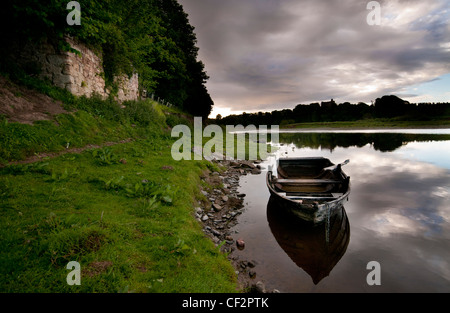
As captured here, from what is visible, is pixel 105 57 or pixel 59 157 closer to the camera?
pixel 59 157

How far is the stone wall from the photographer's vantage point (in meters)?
11.5

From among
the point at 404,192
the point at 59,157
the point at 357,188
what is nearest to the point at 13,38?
the point at 59,157

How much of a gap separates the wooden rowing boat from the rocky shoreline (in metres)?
2.36

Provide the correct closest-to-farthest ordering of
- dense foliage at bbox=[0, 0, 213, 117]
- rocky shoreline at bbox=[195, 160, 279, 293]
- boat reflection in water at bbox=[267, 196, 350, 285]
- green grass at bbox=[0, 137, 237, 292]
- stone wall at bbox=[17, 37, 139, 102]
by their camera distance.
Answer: green grass at bbox=[0, 137, 237, 292] → rocky shoreline at bbox=[195, 160, 279, 293] → boat reflection in water at bbox=[267, 196, 350, 285] → dense foliage at bbox=[0, 0, 213, 117] → stone wall at bbox=[17, 37, 139, 102]

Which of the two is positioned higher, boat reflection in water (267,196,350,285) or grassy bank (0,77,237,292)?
grassy bank (0,77,237,292)

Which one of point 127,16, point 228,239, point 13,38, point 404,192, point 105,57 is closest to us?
point 228,239

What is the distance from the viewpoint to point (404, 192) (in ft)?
47.6

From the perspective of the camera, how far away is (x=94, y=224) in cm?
464

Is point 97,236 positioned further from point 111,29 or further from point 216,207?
point 111,29

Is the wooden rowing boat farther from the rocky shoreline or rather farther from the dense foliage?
the dense foliage

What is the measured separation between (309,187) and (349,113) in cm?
15445

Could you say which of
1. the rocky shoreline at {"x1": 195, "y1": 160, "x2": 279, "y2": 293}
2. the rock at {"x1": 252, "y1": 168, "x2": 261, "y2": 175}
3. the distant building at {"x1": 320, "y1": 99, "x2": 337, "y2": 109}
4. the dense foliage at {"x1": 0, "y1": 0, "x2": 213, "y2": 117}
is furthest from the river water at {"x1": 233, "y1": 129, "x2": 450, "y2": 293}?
the distant building at {"x1": 320, "y1": 99, "x2": 337, "y2": 109}
